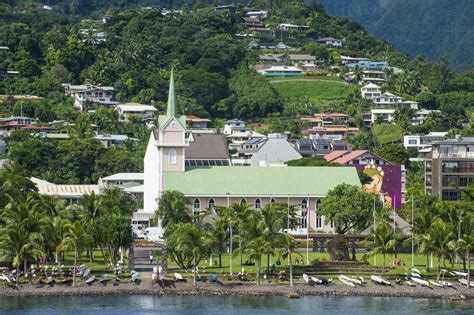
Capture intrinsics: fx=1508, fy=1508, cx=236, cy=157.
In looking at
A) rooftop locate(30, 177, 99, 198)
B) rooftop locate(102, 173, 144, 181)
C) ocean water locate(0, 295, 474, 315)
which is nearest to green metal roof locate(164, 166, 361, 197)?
rooftop locate(30, 177, 99, 198)

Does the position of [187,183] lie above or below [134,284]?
above

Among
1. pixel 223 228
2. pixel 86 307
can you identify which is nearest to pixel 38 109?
pixel 223 228

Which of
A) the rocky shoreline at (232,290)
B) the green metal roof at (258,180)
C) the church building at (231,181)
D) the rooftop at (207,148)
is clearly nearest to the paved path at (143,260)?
the rocky shoreline at (232,290)

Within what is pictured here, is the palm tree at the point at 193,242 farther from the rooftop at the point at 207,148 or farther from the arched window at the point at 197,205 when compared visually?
the rooftop at the point at 207,148

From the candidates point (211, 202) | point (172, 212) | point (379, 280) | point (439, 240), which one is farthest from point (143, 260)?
point (211, 202)

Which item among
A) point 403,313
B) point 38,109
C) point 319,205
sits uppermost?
point 38,109

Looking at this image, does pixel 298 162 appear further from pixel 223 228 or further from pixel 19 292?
pixel 19 292

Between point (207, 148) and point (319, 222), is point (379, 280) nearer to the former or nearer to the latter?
point (319, 222)
